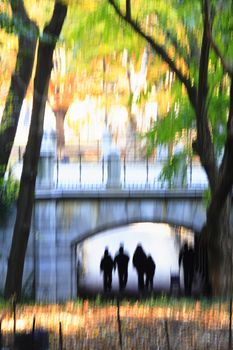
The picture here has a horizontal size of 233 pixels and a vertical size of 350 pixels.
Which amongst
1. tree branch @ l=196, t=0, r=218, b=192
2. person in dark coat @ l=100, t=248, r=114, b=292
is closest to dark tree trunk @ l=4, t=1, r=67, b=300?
tree branch @ l=196, t=0, r=218, b=192

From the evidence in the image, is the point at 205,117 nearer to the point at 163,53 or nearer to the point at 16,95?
the point at 163,53

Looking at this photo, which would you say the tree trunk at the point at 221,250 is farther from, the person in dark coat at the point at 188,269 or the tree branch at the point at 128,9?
the person in dark coat at the point at 188,269

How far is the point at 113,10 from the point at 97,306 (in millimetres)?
4632

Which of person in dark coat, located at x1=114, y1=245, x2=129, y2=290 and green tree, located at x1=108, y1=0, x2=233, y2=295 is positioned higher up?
green tree, located at x1=108, y1=0, x2=233, y2=295

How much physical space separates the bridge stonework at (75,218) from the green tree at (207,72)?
7449 mm

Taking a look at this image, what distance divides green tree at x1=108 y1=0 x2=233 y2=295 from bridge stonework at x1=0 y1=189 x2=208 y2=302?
7.45 m

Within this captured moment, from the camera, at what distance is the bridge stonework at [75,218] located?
1781cm

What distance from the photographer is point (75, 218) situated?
18328mm

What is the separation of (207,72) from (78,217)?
388 inches

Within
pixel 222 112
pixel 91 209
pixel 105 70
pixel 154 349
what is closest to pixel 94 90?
pixel 105 70

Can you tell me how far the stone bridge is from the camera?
17.8m

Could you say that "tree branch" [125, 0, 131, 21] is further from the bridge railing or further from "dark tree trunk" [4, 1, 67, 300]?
the bridge railing

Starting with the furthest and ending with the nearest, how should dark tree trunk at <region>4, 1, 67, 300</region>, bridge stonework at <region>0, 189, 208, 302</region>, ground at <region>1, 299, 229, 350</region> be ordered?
bridge stonework at <region>0, 189, 208, 302</region> < dark tree trunk at <region>4, 1, 67, 300</region> < ground at <region>1, 299, 229, 350</region>

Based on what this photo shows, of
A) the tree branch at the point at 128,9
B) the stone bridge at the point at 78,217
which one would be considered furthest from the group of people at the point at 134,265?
the tree branch at the point at 128,9
